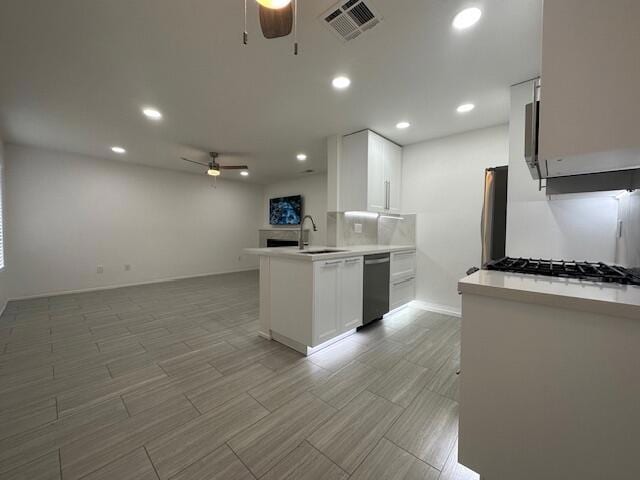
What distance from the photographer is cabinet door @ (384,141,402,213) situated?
132 inches

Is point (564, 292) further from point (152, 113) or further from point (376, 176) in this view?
point (152, 113)

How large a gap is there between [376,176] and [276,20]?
7.33 feet

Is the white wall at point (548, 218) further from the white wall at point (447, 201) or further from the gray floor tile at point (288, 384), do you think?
the gray floor tile at point (288, 384)

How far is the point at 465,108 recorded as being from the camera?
2479mm

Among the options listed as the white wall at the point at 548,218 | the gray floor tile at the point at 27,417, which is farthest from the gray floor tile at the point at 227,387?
the white wall at the point at 548,218

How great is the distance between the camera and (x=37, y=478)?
110 centimetres

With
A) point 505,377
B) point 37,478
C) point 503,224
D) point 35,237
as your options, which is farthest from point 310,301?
point 35,237

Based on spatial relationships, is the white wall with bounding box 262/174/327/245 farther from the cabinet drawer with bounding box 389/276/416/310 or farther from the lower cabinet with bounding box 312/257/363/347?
the lower cabinet with bounding box 312/257/363/347

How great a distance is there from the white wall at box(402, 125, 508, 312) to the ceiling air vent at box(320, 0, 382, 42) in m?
2.30

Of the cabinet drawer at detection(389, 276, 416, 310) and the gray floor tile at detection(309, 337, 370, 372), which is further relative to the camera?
the cabinet drawer at detection(389, 276, 416, 310)

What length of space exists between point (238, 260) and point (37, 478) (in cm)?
575

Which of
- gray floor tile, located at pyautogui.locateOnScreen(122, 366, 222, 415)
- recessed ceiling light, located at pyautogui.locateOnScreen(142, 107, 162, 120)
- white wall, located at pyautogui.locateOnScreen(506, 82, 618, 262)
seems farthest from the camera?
recessed ceiling light, located at pyautogui.locateOnScreen(142, 107, 162, 120)

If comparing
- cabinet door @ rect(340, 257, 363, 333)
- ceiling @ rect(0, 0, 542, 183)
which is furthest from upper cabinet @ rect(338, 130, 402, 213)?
cabinet door @ rect(340, 257, 363, 333)

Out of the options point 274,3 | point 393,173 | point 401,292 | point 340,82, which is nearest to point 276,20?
point 274,3
